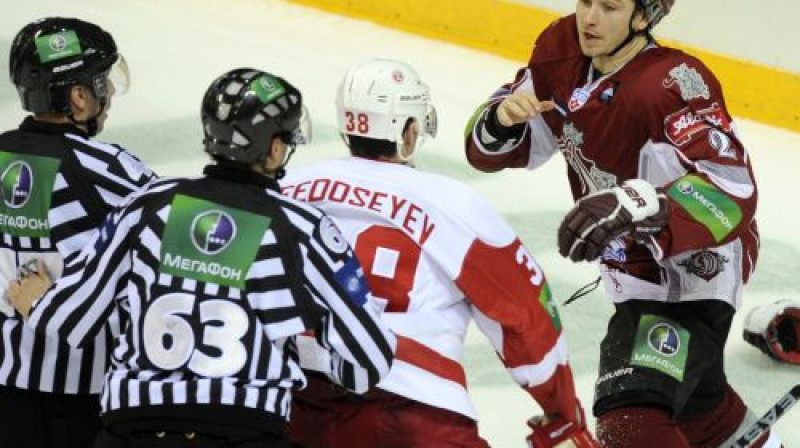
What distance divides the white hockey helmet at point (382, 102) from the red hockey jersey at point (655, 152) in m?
0.54

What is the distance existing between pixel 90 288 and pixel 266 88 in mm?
402

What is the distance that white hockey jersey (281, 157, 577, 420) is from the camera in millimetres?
2789

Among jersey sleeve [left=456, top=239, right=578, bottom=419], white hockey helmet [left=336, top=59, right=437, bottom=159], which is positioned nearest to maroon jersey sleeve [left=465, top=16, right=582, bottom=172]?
white hockey helmet [left=336, top=59, right=437, bottom=159]


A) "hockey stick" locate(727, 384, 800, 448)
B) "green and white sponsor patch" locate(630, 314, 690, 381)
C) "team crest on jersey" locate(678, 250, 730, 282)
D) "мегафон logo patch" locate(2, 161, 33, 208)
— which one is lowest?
"hockey stick" locate(727, 384, 800, 448)

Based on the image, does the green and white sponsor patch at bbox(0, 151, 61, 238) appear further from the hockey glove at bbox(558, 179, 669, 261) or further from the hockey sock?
the hockey sock

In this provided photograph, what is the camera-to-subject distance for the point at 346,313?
8.56ft

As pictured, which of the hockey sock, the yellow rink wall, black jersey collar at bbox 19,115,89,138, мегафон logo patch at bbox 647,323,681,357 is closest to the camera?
black jersey collar at bbox 19,115,89,138

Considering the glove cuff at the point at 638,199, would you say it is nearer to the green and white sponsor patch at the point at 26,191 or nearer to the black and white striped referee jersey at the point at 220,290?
the black and white striped referee jersey at the point at 220,290

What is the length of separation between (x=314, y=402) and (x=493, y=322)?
331 millimetres

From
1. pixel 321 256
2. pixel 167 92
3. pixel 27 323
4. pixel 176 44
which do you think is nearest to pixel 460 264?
pixel 321 256

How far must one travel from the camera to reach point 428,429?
2848 millimetres

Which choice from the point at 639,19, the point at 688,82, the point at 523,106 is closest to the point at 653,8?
the point at 639,19

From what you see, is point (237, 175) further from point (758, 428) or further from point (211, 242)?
point (758, 428)

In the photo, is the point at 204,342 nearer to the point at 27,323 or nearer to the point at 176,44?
the point at 27,323
